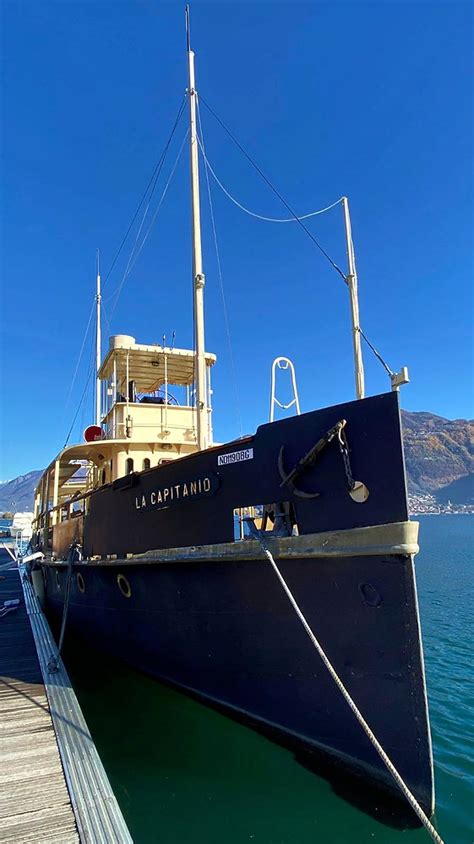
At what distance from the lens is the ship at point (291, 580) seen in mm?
4074

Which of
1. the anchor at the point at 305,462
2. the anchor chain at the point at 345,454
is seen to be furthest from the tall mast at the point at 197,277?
the anchor chain at the point at 345,454

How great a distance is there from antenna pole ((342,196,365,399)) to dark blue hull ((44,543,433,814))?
2.84m

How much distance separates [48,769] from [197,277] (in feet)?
19.9

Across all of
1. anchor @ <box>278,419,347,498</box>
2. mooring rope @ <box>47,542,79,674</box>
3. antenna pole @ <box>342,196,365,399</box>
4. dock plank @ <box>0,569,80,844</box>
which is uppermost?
antenna pole @ <box>342,196,365,399</box>

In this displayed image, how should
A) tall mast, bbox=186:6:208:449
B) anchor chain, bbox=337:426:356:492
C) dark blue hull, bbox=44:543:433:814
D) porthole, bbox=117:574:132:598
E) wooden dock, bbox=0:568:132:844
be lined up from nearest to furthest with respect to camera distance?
1. wooden dock, bbox=0:568:132:844
2. dark blue hull, bbox=44:543:433:814
3. anchor chain, bbox=337:426:356:492
4. porthole, bbox=117:574:132:598
5. tall mast, bbox=186:6:208:449

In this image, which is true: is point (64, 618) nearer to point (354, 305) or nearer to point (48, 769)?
point (48, 769)

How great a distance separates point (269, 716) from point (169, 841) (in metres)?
1.35

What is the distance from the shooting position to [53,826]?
359 centimetres

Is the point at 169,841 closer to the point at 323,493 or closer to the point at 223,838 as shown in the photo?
the point at 223,838

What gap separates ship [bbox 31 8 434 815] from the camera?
407 cm

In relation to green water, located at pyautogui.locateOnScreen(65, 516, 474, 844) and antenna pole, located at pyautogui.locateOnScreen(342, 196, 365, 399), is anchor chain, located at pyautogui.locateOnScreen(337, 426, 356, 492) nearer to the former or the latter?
antenna pole, located at pyautogui.locateOnScreen(342, 196, 365, 399)

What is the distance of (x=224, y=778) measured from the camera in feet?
15.8

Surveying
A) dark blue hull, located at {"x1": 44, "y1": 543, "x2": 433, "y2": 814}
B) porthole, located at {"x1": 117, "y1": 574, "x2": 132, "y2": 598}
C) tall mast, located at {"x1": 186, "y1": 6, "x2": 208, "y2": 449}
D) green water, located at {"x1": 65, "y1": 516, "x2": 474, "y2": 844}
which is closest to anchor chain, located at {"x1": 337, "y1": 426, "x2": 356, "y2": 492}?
dark blue hull, located at {"x1": 44, "y1": 543, "x2": 433, "y2": 814}

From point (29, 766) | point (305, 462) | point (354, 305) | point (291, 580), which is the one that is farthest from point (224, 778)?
point (354, 305)
